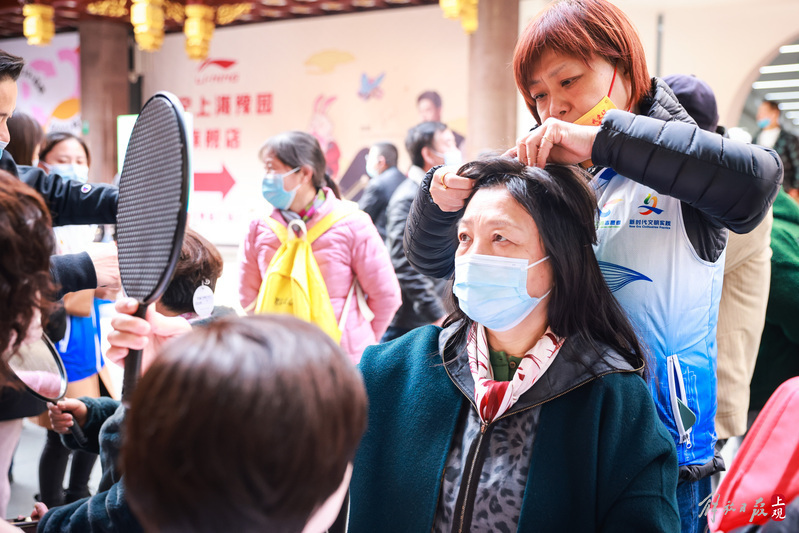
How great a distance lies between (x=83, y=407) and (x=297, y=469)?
158 centimetres

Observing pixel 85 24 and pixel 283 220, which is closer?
pixel 283 220

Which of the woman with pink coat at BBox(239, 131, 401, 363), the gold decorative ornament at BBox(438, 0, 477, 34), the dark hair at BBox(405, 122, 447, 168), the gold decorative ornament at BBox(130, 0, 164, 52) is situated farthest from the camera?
the gold decorative ornament at BBox(130, 0, 164, 52)

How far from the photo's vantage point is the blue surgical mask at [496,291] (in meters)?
1.31

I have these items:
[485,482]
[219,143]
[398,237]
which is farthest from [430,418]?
[219,143]

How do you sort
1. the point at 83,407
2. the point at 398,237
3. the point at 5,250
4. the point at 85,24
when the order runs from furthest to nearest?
the point at 85,24 → the point at 398,237 → the point at 83,407 → the point at 5,250

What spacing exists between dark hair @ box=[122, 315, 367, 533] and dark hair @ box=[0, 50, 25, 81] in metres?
1.25

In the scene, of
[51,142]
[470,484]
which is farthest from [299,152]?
[470,484]

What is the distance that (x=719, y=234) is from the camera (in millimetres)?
1396

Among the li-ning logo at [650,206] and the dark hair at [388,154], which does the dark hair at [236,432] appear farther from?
the dark hair at [388,154]

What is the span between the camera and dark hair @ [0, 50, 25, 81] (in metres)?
1.66

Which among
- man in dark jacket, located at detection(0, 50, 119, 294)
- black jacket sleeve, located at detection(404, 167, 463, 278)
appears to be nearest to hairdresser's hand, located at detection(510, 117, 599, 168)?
black jacket sleeve, located at detection(404, 167, 463, 278)

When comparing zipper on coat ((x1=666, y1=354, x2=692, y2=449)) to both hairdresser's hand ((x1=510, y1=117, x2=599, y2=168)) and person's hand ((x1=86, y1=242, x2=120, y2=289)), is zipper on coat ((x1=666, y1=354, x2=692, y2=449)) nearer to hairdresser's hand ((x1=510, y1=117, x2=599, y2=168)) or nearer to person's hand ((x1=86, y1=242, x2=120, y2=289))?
hairdresser's hand ((x1=510, y1=117, x2=599, y2=168))

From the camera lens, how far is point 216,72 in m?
8.86

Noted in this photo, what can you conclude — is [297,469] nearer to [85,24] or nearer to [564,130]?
[564,130]
